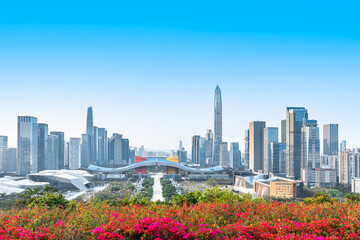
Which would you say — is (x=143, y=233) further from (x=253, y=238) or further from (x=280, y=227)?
(x=280, y=227)

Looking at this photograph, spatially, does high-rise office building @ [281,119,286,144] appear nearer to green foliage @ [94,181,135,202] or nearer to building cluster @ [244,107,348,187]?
building cluster @ [244,107,348,187]

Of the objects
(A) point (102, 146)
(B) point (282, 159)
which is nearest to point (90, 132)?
(A) point (102, 146)

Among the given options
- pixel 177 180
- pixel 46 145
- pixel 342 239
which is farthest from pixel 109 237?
pixel 46 145

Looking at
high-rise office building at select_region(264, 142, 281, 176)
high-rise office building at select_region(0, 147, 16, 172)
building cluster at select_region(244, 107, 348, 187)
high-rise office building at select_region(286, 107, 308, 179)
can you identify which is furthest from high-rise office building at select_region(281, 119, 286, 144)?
high-rise office building at select_region(0, 147, 16, 172)

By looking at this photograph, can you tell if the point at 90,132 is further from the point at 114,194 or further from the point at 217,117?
the point at 114,194

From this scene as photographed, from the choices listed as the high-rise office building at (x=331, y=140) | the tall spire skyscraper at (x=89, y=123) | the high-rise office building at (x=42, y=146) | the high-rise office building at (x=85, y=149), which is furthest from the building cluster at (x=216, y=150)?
the high-rise office building at (x=42, y=146)

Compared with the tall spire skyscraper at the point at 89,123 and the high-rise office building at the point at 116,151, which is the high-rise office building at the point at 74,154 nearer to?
the high-rise office building at the point at 116,151
